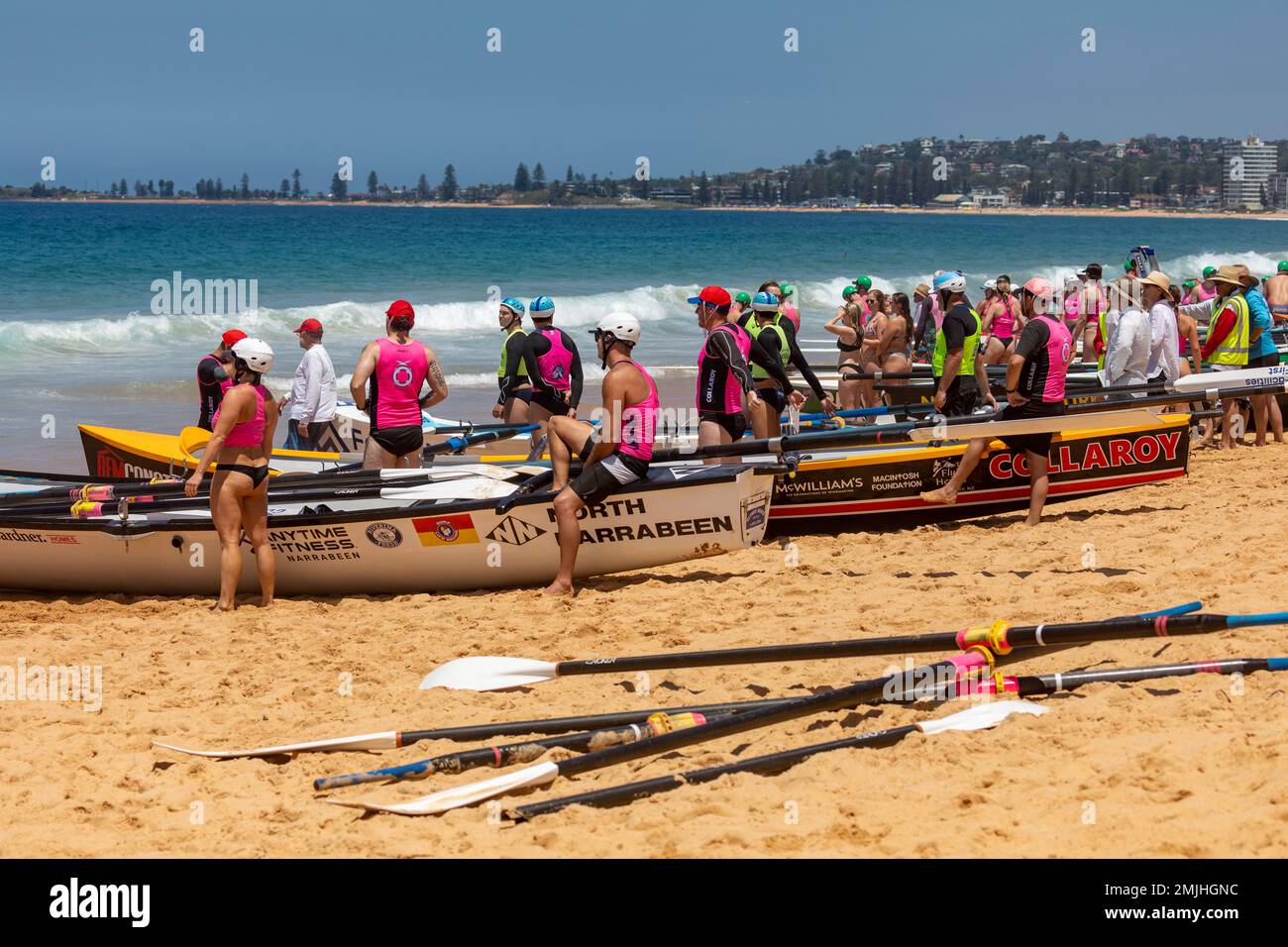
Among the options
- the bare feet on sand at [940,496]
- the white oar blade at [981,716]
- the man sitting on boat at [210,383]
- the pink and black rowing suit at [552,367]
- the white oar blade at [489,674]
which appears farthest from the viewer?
the pink and black rowing suit at [552,367]

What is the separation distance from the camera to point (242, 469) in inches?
337

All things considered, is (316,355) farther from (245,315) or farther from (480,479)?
(245,315)

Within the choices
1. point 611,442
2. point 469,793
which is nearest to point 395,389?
point 611,442

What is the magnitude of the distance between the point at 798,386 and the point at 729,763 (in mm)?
12027

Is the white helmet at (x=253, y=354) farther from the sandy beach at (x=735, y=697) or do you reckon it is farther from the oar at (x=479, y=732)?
the oar at (x=479, y=732)

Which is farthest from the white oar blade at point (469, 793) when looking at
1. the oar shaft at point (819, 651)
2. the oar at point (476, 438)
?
the oar at point (476, 438)

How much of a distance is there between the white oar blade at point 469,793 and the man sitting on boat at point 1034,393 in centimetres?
579

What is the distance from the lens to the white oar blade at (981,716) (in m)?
5.38

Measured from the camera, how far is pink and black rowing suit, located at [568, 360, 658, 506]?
28.3ft

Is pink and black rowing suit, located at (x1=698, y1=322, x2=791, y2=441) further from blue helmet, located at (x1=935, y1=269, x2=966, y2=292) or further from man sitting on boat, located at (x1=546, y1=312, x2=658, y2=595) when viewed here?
blue helmet, located at (x1=935, y1=269, x2=966, y2=292)

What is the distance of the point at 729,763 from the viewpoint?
5297 millimetres

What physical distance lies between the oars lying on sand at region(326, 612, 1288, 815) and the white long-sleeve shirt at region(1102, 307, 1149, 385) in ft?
23.0

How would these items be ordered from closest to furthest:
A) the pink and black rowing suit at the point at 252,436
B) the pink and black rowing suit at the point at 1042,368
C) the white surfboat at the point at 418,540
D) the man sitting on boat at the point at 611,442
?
the pink and black rowing suit at the point at 252,436 → the man sitting on boat at the point at 611,442 → the white surfboat at the point at 418,540 → the pink and black rowing suit at the point at 1042,368

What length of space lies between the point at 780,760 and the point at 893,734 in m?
0.48
